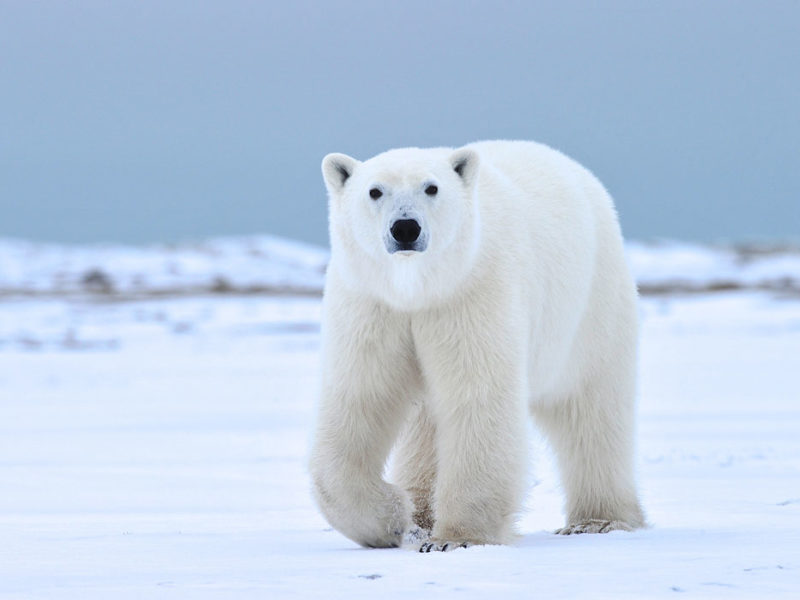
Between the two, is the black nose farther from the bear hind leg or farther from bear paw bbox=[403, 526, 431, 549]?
the bear hind leg

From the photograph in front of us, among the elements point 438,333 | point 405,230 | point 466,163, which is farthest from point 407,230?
point 466,163

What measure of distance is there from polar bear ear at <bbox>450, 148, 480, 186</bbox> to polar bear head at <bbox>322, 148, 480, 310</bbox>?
12 mm

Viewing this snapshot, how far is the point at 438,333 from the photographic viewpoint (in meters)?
3.87

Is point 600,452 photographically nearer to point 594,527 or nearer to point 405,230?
point 594,527

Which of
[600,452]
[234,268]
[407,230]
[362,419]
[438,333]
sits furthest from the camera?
[234,268]

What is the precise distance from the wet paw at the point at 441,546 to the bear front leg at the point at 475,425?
0.02m

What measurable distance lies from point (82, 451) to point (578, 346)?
4193 mm

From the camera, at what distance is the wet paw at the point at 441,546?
375cm

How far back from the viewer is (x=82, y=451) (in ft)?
25.7

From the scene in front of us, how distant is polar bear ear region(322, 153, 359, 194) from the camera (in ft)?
13.4

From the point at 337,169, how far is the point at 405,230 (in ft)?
1.72

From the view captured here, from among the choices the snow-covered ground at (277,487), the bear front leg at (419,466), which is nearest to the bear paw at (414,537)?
the snow-covered ground at (277,487)

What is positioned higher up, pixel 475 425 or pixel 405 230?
pixel 405 230

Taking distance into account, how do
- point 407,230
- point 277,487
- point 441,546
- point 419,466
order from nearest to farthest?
point 407,230 < point 441,546 < point 419,466 < point 277,487
